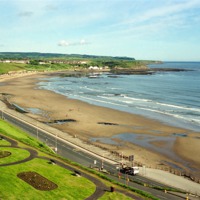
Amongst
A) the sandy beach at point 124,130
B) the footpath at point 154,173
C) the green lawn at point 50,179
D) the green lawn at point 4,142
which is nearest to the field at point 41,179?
the green lawn at point 50,179

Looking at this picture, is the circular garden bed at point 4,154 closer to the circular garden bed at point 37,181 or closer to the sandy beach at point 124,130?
the circular garden bed at point 37,181

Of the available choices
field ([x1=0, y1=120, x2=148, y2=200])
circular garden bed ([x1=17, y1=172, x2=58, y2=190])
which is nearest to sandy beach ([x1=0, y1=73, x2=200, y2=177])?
field ([x1=0, y1=120, x2=148, y2=200])

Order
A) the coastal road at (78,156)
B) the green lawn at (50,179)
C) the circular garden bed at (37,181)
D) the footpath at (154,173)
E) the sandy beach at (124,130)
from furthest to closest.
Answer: the sandy beach at (124,130), the footpath at (154,173), the coastal road at (78,156), the circular garden bed at (37,181), the green lawn at (50,179)

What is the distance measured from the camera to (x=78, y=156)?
52.9m

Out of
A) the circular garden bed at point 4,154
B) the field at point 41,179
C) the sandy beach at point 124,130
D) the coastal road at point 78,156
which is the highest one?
the circular garden bed at point 4,154

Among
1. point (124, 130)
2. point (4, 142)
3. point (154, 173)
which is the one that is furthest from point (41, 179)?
point (124, 130)

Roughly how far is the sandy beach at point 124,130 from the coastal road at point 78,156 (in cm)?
696

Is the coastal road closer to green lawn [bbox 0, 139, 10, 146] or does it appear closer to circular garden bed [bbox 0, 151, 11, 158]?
green lawn [bbox 0, 139, 10, 146]

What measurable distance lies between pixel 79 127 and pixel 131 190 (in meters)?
44.8

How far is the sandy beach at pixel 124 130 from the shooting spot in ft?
187

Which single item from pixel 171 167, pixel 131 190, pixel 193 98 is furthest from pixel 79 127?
pixel 193 98

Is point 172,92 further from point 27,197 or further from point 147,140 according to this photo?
point 27,197

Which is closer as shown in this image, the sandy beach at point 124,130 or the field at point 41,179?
the field at point 41,179

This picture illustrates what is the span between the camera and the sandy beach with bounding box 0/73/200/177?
187 ft
